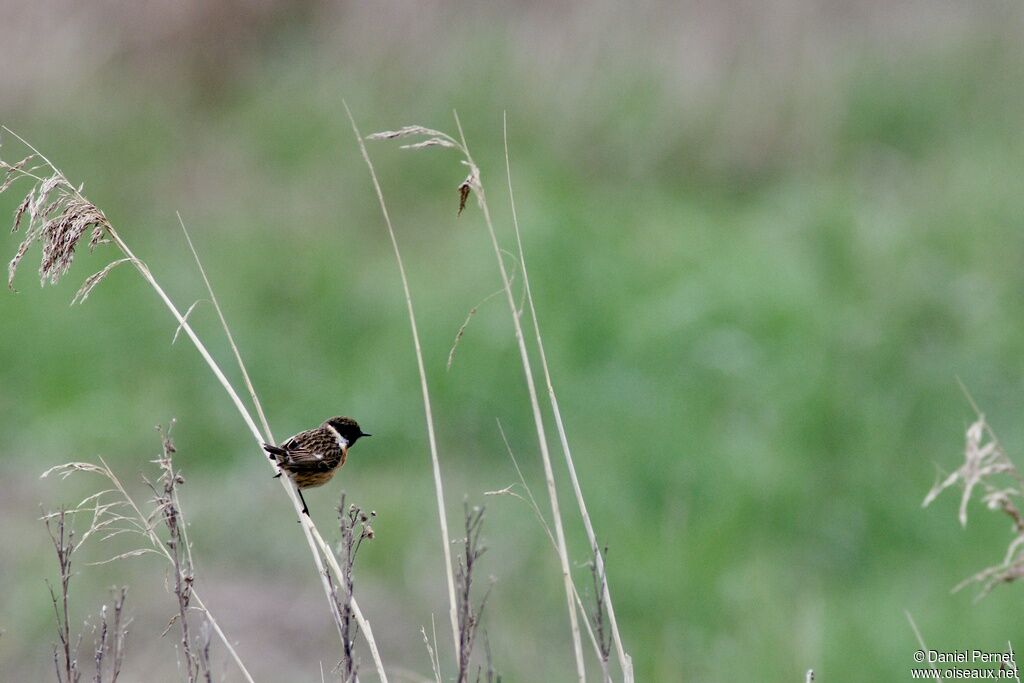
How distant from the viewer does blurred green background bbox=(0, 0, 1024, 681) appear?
699cm

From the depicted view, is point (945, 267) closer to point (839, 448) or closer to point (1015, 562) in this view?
point (839, 448)

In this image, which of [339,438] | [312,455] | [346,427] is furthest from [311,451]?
[346,427]

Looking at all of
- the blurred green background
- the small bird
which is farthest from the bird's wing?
the blurred green background

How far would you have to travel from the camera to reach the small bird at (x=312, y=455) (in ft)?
9.99

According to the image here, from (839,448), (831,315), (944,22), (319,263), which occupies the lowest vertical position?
(839,448)

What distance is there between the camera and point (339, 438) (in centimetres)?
332

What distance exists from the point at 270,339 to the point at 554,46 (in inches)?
160

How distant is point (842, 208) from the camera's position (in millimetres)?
10109

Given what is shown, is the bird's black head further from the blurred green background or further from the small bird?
the blurred green background

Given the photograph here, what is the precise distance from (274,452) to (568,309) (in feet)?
20.6

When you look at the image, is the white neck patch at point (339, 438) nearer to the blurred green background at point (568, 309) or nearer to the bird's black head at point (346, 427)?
the bird's black head at point (346, 427)

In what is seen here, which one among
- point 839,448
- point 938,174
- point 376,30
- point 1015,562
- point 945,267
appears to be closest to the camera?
point 1015,562

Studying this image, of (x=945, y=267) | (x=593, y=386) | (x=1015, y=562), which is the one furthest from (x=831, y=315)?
(x=1015, y=562)

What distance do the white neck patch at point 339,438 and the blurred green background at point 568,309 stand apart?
2.03m
